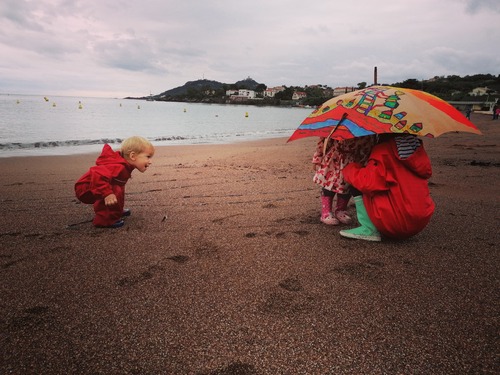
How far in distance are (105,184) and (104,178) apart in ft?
0.25

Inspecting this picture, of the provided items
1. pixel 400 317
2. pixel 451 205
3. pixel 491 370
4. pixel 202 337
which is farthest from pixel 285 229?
pixel 451 205

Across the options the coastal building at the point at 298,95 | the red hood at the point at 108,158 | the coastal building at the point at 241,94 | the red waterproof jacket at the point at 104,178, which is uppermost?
the coastal building at the point at 241,94

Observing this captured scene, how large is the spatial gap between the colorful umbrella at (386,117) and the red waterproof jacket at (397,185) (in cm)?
28

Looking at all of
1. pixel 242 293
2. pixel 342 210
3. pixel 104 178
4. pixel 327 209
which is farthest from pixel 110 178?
pixel 342 210

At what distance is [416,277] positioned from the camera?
2273 millimetres

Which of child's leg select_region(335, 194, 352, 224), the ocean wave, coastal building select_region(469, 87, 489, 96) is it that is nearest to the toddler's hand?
child's leg select_region(335, 194, 352, 224)

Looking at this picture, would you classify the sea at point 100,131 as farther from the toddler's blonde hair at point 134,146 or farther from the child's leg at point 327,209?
the child's leg at point 327,209

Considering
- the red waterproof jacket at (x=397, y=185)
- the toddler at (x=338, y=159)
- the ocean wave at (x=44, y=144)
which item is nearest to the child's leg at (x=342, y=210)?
the toddler at (x=338, y=159)

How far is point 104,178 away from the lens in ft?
9.77

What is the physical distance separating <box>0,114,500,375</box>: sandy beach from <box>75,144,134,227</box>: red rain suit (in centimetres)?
21

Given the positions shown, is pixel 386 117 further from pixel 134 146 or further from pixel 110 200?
pixel 110 200

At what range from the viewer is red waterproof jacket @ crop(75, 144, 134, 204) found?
2.92 m

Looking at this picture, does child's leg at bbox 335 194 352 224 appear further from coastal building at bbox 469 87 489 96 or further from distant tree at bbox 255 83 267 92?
distant tree at bbox 255 83 267 92

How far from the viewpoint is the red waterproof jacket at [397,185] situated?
101 inches
